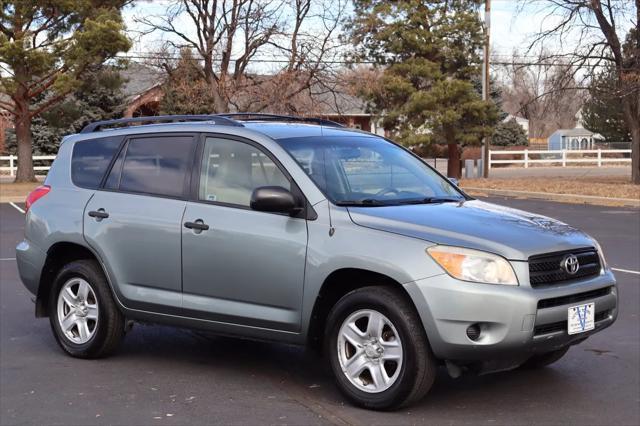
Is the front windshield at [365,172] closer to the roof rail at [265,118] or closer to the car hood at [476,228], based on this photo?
the car hood at [476,228]

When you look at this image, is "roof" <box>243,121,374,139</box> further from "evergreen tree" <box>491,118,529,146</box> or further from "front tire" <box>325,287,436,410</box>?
"evergreen tree" <box>491,118,529,146</box>

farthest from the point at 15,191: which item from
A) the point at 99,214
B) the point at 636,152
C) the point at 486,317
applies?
the point at 486,317

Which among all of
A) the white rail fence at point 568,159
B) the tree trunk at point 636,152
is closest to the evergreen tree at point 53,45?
the tree trunk at point 636,152

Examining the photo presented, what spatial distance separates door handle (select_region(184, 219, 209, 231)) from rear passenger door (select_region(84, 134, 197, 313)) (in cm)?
10

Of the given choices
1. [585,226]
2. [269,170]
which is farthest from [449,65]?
[269,170]

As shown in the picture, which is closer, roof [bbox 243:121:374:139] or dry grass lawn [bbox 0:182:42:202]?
roof [bbox 243:121:374:139]

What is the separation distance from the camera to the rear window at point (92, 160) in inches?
280

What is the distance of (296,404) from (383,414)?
0.58m

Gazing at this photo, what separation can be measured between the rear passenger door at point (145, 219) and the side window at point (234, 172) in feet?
0.54

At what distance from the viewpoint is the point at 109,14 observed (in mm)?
32562

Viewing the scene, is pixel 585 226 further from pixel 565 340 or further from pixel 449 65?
pixel 449 65

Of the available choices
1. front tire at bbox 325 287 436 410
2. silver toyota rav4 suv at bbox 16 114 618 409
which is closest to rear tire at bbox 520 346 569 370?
silver toyota rav4 suv at bbox 16 114 618 409

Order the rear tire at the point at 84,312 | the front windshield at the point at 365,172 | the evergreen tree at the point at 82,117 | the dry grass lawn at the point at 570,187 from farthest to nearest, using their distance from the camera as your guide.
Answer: the evergreen tree at the point at 82,117, the dry grass lawn at the point at 570,187, the rear tire at the point at 84,312, the front windshield at the point at 365,172

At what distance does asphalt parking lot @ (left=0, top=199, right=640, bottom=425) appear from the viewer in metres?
5.41
